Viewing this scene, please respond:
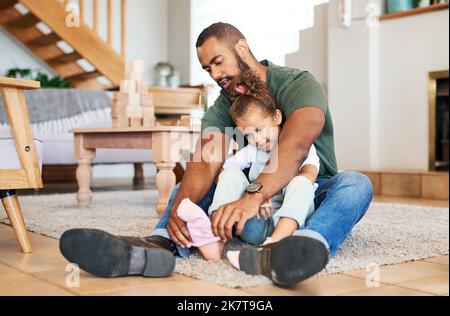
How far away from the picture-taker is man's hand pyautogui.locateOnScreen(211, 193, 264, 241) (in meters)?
1.17

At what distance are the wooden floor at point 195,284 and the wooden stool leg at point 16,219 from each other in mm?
190

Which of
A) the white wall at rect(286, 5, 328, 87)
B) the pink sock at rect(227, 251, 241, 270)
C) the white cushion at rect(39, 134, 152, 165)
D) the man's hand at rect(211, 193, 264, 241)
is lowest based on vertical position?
the pink sock at rect(227, 251, 241, 270)

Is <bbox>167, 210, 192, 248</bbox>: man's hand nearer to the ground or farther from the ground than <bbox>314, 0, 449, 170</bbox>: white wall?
nearer to the ground

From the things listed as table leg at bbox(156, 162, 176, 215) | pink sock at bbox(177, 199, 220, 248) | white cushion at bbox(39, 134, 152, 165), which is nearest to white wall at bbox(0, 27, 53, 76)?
white cushion at bbox(39, 134, 152, 165)

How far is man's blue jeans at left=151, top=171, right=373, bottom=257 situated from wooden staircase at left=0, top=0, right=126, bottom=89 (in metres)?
3.99

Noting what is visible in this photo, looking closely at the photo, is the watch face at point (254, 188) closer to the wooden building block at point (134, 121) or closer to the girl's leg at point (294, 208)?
the girl's leg at point (294, 208)

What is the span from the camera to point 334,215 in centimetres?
127

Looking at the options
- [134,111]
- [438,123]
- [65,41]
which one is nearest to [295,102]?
[134,111]

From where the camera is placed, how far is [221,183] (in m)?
1.31

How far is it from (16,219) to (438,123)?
9.58 ft

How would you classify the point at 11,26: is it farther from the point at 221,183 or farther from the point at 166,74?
the point at 221,183

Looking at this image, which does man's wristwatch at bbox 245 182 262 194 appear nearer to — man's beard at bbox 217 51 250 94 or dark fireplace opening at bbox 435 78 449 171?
man's beard at bbox 217 51 250 94

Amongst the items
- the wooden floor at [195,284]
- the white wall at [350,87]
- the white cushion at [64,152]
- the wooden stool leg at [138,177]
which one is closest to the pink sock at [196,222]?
the wooden floor at [195,284]

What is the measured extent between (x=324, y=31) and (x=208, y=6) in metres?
1.12
